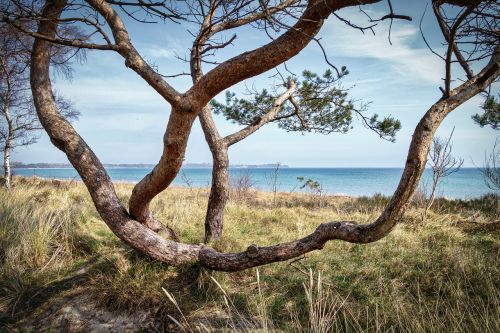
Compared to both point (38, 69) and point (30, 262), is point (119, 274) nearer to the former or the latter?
point (30, 262)

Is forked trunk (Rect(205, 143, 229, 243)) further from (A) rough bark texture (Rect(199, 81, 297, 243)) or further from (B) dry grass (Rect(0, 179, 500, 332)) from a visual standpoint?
(B) dry grass (Rect(0, 179, 500, 332))

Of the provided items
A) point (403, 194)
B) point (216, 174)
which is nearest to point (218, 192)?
point (216, 174)

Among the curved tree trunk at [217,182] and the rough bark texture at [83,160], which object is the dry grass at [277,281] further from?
the rough bark texture at [83,160]

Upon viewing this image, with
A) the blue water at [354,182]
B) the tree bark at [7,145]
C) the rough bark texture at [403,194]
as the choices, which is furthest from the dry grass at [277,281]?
the tree bark at [7,145]

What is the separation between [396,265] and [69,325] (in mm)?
3940

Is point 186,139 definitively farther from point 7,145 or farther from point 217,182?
point 7,145

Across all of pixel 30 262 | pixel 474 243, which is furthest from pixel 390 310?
pixel 30 262

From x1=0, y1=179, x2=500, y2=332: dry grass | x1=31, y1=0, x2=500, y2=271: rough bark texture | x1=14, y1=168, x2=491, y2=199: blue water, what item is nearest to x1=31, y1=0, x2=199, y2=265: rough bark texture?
x1=31, y1=0, x2=500, y2=271: rough bark texture

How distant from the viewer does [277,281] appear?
11.8 feet

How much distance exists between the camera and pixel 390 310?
9.47 feet

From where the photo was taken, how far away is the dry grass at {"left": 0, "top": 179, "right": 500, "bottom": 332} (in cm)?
278

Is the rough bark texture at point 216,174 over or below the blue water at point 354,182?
over

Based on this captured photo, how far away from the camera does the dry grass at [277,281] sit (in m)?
2.78

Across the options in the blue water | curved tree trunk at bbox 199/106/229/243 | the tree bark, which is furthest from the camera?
the blue water
